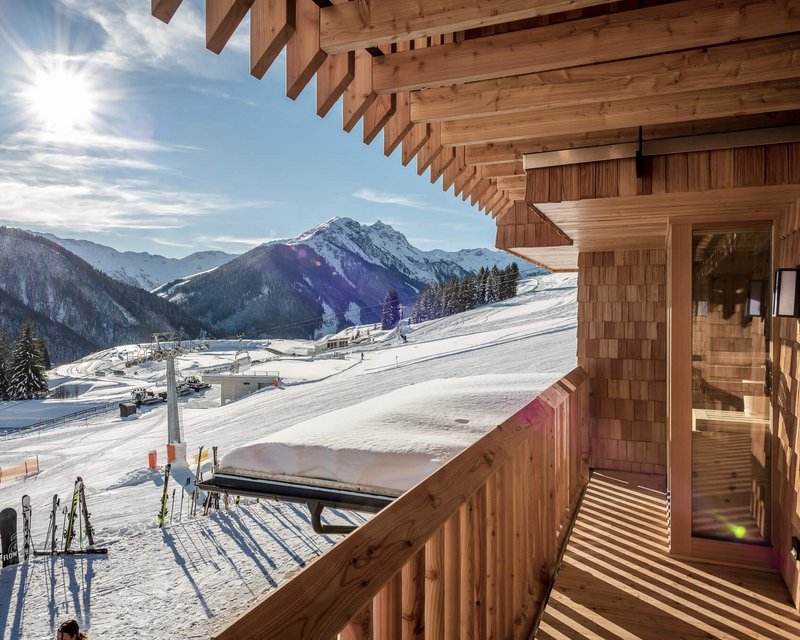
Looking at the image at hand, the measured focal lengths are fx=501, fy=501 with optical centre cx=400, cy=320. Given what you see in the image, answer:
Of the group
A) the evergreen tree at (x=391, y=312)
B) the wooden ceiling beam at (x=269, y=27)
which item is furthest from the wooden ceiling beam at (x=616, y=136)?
the evergreen tree at (x=391, y=312)

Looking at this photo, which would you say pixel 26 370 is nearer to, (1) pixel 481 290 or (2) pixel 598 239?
(1) pixel 481 290

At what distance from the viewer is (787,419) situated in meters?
2.68

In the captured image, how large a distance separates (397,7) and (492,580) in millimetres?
1840

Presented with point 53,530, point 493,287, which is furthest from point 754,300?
point 493,287

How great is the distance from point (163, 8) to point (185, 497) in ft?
51.1

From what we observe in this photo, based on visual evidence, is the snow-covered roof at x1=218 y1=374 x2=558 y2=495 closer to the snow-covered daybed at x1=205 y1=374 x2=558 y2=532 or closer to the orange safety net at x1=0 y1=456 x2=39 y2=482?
the snow-covered daybed at x1=205 y1=374 x2=558 y2=532

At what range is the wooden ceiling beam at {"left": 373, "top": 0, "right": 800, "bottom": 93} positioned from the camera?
4.88 ft

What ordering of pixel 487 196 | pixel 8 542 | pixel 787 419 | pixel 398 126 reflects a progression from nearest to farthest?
pixel 398 126
pixel 787 419
pixel 487 196
pixel 8 542

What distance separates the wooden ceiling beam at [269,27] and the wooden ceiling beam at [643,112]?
3.84 ft

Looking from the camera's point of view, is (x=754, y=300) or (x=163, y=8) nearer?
(x=163, y=8)

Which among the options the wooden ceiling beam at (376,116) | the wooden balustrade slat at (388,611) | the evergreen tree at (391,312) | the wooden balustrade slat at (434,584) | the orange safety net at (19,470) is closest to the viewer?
the wooden balustrade slat at (388,611)

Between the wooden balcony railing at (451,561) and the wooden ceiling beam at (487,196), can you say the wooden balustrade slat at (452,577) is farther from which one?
the wooden ceiling beam at (487,196)

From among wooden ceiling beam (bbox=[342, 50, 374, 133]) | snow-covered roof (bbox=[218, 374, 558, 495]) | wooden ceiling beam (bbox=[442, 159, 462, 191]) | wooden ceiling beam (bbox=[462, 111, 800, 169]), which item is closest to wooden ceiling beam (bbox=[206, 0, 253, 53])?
wooden ceiling beam (bbox=[342, 50, 374, 133])

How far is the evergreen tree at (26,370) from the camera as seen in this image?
44.0 metres
